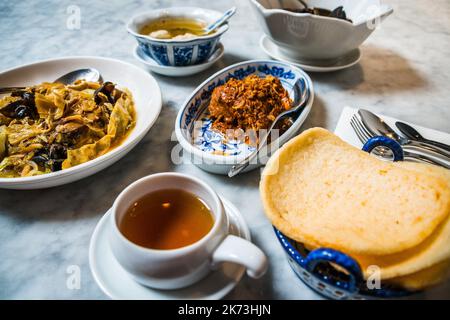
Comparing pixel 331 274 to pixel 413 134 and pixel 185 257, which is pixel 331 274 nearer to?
pixel 185 257

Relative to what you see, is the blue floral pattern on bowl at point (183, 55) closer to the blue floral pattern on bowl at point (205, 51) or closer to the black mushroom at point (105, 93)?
the blue floral pattern on bowl at point (205, 51)

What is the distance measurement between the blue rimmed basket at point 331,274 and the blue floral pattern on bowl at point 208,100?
0.50 meters

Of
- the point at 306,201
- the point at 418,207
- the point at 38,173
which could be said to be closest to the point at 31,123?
the point at 38,173

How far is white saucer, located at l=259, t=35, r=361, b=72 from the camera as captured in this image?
1641 millimetres

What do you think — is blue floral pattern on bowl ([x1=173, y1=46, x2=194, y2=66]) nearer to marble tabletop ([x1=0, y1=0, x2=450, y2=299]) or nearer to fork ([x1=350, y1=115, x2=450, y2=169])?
marble tabletop ([x1=0, y1=0, x2=450, y2=299])

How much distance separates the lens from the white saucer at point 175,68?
1.60 m

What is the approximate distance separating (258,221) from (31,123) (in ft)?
2.99

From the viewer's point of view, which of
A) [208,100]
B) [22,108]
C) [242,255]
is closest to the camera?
[242,255]

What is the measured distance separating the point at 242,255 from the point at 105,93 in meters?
0.96

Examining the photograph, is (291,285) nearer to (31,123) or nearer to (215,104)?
(215,104)

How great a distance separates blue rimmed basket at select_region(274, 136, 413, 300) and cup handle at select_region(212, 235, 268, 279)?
0.34 feet

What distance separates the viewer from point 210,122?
1.37 metres

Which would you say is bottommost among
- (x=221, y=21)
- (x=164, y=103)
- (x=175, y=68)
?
(x=164, y=103)

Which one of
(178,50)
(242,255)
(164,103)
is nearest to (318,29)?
(178,50)
